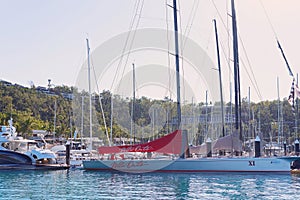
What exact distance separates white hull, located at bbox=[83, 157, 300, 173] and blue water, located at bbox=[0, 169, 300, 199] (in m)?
0.56

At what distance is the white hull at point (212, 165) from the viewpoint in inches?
1314

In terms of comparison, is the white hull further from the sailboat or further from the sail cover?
the sail cover

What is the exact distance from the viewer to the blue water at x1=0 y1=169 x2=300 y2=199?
78.6 feet

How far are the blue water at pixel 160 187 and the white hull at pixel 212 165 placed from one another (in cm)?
56

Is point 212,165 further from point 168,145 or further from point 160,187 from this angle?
point 160,187

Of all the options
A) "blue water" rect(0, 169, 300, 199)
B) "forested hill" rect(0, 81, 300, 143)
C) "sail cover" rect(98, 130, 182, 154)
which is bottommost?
"blue water" rect(0, 169, 300, 199)

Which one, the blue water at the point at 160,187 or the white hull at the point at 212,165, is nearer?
the blue water at the point at 160,187

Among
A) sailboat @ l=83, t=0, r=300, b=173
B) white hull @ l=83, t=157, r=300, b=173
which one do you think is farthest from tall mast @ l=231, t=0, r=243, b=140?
white hull @ l=83, t=157, r=300, b=173

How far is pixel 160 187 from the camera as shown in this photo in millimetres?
27375

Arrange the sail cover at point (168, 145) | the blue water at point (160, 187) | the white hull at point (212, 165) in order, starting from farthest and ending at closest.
A: the sail cover at point (168, 145) → the white hull at point (212, 165) → the blue water at point (160, 187)

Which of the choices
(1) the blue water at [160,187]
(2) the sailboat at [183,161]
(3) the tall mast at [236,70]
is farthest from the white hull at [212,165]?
(3) the tall mast at [236,70]

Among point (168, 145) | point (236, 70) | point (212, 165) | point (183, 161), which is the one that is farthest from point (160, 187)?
point (236, 70)

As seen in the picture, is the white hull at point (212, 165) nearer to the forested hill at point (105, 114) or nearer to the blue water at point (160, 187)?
the blue water at point (160, 187)

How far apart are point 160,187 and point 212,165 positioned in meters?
8.01
